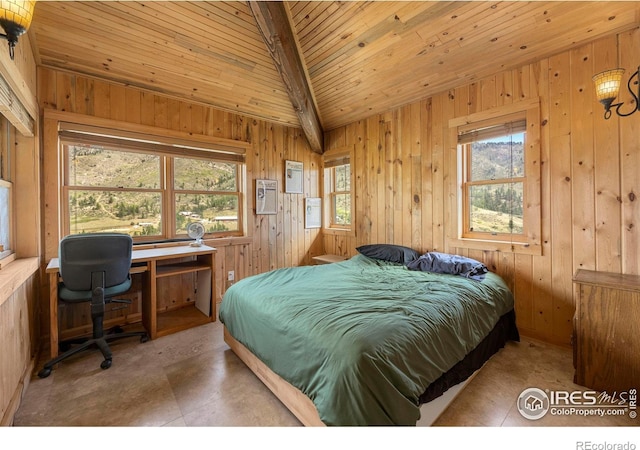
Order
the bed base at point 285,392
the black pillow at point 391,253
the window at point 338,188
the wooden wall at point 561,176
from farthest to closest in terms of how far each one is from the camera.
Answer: the window at point 338,188 → the black pillow at point 391,253 → the wooden wall at point 561,176 → the bed base at point 285,392

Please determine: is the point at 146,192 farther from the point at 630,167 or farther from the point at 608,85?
the point at 630,167

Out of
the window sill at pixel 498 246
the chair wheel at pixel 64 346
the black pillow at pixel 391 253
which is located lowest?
the chair wheel at pixel 64 346

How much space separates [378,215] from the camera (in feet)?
12.1

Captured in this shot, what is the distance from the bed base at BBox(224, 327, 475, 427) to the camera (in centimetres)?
142

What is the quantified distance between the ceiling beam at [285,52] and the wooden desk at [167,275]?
2.06m

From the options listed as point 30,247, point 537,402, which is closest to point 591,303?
point 537,402

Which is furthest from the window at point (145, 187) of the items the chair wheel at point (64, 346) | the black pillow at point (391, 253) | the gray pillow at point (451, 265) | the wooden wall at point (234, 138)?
the gray pillow at point (451, 265)

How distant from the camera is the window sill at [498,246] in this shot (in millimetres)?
2473

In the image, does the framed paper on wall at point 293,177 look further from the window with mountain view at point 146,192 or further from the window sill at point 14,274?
the window sill at point 14,274

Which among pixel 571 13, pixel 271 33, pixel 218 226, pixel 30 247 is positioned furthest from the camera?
pixel 218 226

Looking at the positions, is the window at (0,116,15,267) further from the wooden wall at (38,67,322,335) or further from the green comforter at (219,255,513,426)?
the green comforter at (219,255,513,426)

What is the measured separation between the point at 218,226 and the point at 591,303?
A: 366 cm

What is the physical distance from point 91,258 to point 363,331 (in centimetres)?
213

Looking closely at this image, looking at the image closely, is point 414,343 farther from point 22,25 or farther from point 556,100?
point 556,100
